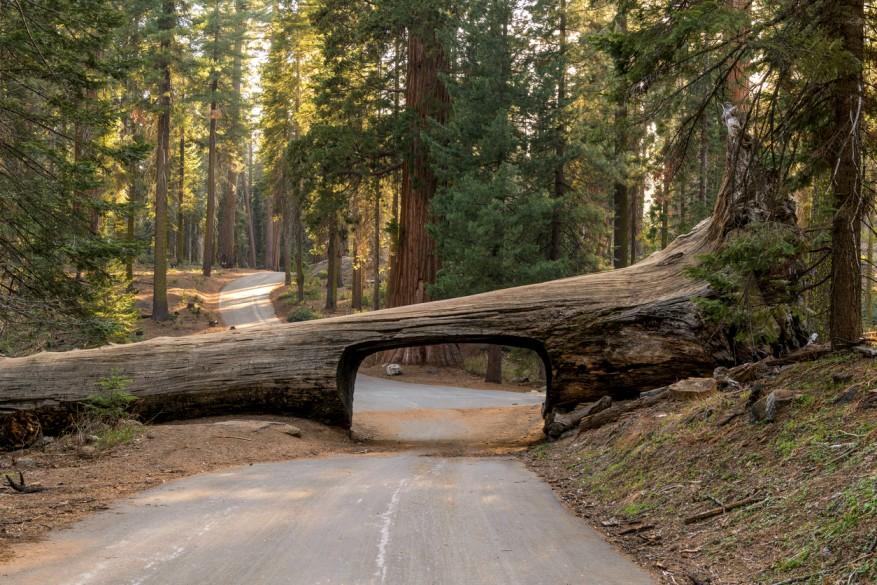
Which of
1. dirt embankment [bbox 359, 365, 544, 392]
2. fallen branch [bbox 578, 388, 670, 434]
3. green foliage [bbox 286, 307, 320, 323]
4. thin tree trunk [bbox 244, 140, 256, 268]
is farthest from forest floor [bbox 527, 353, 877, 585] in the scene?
thin tree trunk [bbox 244, 140, 256, 268]

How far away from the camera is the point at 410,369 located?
1083 inches

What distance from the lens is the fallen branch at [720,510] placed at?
577 cm

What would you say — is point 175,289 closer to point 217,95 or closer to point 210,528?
point 217,95

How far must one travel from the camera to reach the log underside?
509 inches

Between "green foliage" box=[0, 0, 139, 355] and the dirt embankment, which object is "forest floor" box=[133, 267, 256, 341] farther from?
"green foliage" box=[0, 0, 139, 355]

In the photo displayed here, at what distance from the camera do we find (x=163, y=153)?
33.2m

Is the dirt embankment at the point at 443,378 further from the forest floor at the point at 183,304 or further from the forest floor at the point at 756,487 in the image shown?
the forest floor at the point at 756,487

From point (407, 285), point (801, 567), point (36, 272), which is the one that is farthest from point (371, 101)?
point (801, 567)

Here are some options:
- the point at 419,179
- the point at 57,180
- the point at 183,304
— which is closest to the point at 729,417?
the point at 57,180

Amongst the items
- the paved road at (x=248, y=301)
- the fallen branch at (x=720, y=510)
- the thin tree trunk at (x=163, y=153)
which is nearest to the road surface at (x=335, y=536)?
the fallen branch at (x=720, y=510)

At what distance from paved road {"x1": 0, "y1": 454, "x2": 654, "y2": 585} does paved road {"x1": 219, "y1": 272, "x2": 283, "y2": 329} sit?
2482 cm

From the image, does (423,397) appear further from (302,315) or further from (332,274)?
(332,274)

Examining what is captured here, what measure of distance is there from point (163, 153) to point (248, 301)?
14.2m

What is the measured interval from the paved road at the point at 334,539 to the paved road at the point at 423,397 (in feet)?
34.4
